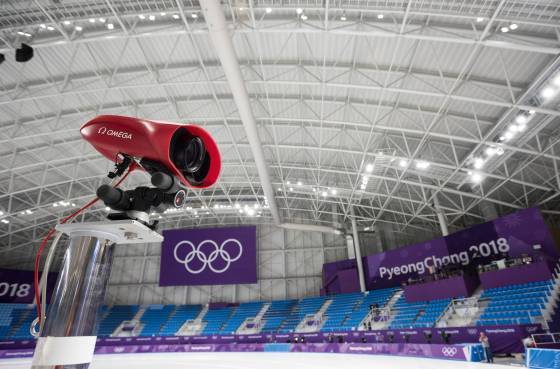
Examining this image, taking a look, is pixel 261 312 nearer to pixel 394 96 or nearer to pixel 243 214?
pixel 243 214

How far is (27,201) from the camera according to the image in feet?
73.6

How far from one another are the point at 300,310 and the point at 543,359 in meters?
18.7

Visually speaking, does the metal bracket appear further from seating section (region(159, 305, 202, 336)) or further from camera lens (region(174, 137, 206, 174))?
seating section (region(159, 305, 202, 336))

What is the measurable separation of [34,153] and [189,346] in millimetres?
14266

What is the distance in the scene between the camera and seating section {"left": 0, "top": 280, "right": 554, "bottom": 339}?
12.8 metres

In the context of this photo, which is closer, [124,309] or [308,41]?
[308,41]

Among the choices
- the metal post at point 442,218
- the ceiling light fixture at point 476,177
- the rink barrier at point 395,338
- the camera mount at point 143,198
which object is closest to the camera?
the camera mount at point 143,198

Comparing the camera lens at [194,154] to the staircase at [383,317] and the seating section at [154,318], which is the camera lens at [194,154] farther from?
the seating section at [154,318]

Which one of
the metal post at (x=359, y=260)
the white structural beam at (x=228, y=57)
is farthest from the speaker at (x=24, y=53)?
the metal post at (x=359, y=260)

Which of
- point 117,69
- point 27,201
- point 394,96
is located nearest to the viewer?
point 117,69

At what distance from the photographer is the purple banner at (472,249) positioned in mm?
14914

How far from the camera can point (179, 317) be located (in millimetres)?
25922

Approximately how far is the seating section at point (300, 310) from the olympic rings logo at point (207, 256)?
20.4 feet

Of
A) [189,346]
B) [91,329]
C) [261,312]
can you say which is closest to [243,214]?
[261,312]
